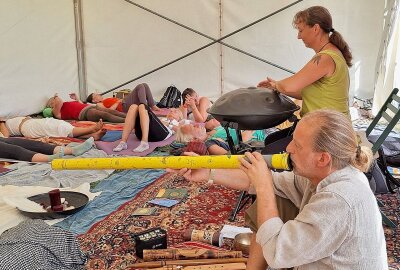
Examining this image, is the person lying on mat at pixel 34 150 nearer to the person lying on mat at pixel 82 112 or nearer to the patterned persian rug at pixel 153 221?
the patterned persian rug at pixel 153 221

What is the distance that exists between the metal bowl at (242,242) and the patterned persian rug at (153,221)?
319 mm

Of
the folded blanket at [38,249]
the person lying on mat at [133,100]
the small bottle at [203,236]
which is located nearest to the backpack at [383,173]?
the small bottle at [203,236]

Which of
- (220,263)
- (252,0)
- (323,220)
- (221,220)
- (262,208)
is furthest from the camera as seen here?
(252,0)

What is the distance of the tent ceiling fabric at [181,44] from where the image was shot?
589cm

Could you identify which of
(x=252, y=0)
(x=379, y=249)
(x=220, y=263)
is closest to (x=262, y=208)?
(x=379, y=249)

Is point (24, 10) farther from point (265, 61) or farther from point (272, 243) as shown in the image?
point (272, 243)

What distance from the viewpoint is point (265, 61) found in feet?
20.6

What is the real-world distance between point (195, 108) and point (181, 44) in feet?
8.01

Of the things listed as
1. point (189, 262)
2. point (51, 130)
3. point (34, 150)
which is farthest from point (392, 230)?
point (51, 130)

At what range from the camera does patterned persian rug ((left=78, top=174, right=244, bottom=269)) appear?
203 centimetres

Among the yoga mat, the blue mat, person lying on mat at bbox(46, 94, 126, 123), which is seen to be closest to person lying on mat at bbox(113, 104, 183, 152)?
the yoga mat

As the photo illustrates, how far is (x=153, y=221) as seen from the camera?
240cm

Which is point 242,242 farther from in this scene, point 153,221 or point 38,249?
point 38,249

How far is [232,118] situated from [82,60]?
15.8ft
